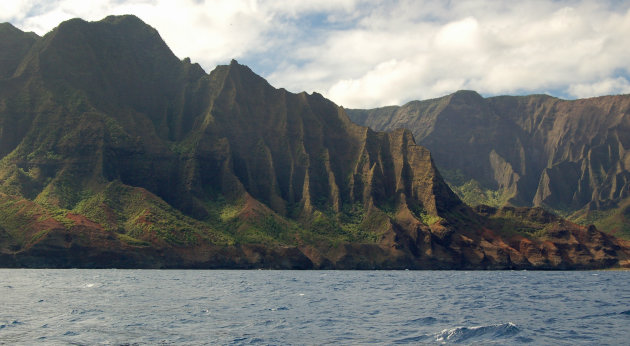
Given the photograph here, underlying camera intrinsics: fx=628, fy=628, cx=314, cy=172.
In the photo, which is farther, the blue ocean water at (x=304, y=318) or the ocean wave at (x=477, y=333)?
the blue ocean water at (x=304, y=318)

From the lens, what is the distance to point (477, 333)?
54.3 meters

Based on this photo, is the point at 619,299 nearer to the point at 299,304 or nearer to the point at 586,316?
the point at 586,316

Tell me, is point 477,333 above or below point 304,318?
below

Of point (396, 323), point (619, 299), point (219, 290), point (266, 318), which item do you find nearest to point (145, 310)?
point (266, 318)

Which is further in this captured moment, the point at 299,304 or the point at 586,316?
the point at 299,304

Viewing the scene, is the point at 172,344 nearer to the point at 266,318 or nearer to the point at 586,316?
the point at 266,318

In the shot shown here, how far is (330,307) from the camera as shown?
78.2 meters

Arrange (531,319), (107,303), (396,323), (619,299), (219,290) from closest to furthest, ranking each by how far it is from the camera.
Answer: (396,323) → (531,319) → (107,303) → (619,299) → (219,290)

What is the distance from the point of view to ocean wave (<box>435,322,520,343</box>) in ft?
169

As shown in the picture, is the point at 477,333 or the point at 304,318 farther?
the point at 304,318

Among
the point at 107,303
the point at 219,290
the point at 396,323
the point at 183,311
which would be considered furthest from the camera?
the point at 219,290

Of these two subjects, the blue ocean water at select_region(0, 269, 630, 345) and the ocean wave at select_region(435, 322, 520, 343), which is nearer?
the ocean wave at select_region(435, 322, 520, 343)

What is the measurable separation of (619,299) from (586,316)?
27.9 meters

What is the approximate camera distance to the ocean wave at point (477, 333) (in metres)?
51.6
